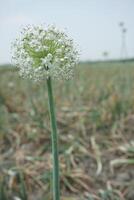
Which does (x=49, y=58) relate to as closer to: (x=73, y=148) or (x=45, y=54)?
(x=45, y=54)

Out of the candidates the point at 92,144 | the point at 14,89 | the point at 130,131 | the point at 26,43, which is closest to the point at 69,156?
the point at 92,144

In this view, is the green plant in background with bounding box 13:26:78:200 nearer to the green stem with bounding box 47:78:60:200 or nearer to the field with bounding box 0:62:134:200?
the green stem with bounding box 47:78:60:200

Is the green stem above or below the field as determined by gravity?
above

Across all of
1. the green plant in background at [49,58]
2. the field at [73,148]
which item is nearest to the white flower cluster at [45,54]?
the green plant in background at [49,58]

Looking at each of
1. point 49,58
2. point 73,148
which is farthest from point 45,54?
point 73,148

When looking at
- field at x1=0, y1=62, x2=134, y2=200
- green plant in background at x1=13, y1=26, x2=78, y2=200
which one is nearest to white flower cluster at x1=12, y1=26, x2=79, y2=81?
green plant in background at x1=13, y1=26, x2=78, y2=200
